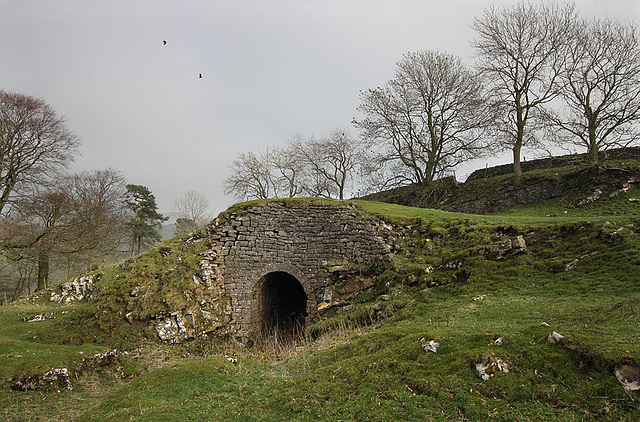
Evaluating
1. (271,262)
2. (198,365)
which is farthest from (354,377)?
(271,262)

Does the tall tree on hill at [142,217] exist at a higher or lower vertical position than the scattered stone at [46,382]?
higher

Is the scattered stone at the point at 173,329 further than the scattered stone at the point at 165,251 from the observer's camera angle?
No

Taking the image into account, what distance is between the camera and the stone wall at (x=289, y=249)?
13961 mm

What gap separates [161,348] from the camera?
11547 mm

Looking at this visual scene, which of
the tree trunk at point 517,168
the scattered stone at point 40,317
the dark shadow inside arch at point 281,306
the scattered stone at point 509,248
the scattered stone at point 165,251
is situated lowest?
the dark shadow inside arch at point 281,306

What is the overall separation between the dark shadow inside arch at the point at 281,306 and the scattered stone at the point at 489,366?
9.75m

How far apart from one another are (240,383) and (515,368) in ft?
16.3

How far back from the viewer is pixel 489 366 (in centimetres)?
486

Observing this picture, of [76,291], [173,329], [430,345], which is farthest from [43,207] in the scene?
[430,345]

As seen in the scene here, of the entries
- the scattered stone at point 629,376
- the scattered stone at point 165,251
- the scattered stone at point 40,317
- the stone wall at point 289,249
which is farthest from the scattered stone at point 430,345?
the scattered stone at point 40,317

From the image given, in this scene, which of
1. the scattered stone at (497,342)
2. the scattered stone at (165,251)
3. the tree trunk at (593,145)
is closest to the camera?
the scattered stone at (497,342)

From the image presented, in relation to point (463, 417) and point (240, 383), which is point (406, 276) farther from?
point (463, 417)

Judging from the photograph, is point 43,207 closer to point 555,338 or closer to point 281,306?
point 281,306

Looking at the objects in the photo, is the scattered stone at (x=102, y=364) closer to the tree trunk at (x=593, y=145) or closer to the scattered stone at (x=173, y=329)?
the scattered stone at (x=173, y=329)
